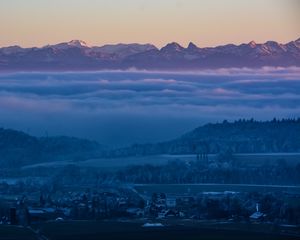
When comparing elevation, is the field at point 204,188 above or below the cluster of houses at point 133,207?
above

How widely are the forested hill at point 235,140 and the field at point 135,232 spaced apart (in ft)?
56.8

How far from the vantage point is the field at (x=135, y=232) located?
3481 cm

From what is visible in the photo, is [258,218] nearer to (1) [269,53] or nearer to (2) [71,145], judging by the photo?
(2) [71,145]

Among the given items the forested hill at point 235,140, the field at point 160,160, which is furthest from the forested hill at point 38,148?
the forested hill at point 235,140

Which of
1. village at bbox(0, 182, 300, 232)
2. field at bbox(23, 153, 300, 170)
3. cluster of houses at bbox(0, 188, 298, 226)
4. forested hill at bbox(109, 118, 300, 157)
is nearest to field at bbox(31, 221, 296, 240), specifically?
village at bbox(0, 182, 300, 232)

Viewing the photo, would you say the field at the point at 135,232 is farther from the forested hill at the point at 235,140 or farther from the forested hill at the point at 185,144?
the forested hill at the point at 235,140

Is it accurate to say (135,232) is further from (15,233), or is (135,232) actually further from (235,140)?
(235,140)

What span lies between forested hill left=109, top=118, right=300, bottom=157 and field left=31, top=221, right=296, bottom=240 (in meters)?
17.3

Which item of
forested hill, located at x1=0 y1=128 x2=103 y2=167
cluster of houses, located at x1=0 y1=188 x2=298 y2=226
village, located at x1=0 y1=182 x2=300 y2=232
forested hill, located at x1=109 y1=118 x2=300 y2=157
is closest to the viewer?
village, located at x1=0 y1=182 x2=300 y2=232

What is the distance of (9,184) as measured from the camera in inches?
1956

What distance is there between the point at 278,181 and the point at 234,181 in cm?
146

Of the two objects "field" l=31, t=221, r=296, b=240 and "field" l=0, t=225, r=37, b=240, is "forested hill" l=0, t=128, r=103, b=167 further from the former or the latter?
"field" l=31, t=221, r=296, b=240

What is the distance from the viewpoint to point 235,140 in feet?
188

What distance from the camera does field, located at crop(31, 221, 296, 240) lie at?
3481 centimetres
